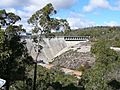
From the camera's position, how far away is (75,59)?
243 ft

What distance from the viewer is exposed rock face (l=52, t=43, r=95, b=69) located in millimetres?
71000

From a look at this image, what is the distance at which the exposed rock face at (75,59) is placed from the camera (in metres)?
71.0

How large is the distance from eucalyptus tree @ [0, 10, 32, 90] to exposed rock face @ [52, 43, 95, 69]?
1760 inches

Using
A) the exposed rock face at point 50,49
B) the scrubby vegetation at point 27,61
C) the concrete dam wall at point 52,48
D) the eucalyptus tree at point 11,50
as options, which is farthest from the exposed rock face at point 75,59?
the eucalyptus tree at point 11,50

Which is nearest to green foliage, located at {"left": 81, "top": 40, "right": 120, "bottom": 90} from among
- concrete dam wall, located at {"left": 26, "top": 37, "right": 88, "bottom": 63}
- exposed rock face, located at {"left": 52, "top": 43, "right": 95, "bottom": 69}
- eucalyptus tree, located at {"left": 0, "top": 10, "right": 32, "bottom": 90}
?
eucalyptus tree, located at {"left": 0, "top": 10, "right": 32, "bottom": 90}

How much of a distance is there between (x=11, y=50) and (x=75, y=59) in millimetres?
51588

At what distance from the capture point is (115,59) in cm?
2902

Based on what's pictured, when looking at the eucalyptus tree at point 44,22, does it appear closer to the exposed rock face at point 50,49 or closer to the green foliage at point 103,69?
the green foliage at point 103,69

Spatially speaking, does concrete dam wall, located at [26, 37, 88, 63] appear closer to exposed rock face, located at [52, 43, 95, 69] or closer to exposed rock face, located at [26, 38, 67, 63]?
exposed rock face, located at [26, 38, 67, 63]

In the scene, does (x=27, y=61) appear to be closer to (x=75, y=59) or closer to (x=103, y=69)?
(x=103, y=69)

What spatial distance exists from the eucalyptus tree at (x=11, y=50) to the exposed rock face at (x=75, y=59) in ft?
147

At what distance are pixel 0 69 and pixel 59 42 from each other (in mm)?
72246

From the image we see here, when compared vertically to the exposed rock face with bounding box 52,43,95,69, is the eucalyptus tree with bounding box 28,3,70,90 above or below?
above

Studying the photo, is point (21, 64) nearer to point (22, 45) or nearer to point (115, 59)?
point (22, 45)
